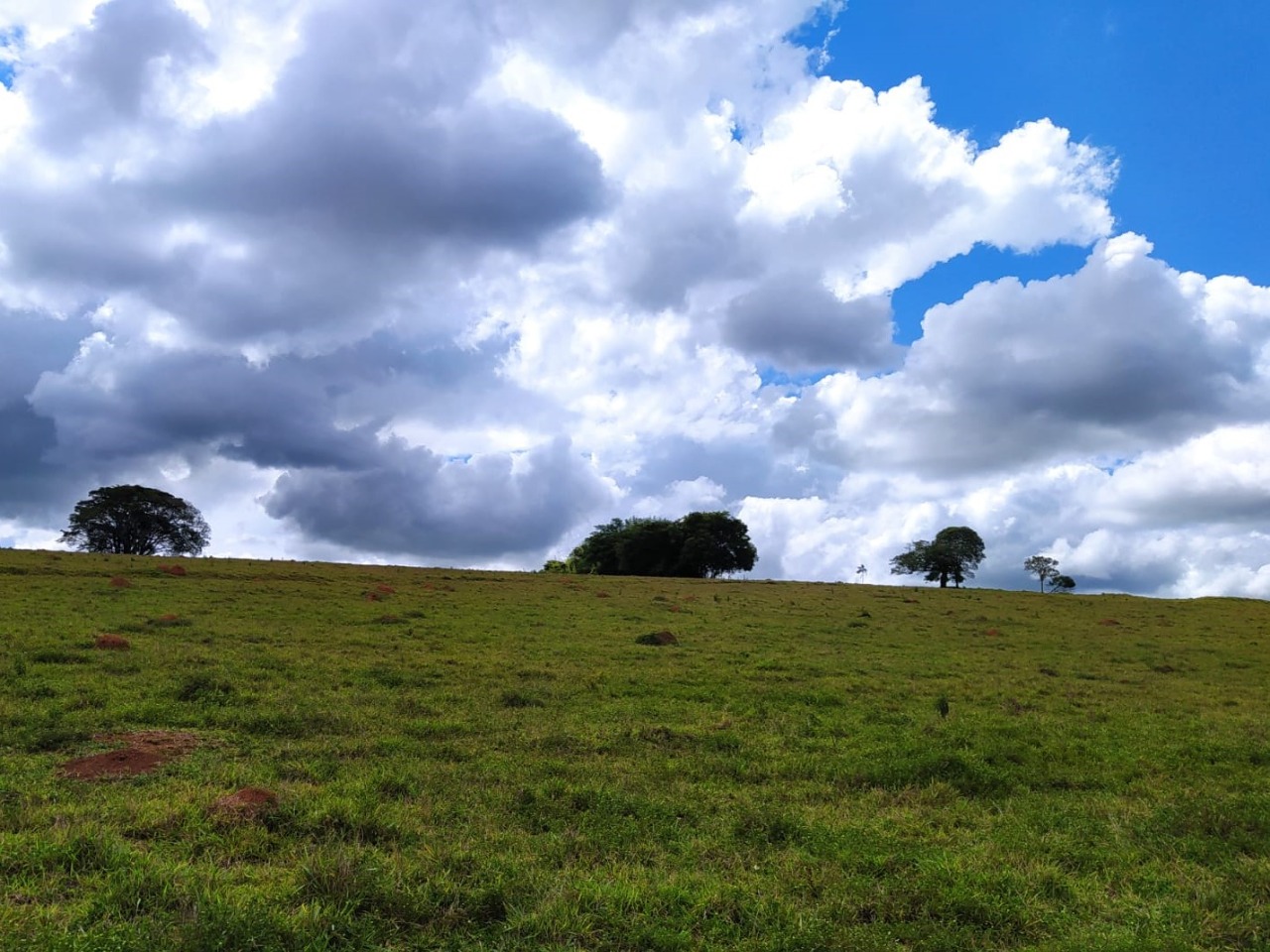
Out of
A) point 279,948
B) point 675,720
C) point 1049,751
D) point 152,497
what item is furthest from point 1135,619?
point 152,497

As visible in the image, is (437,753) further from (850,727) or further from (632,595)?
(632,595)

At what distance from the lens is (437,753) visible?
12703 millimetres

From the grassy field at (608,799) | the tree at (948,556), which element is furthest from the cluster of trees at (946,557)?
the grassy field at (608,799)

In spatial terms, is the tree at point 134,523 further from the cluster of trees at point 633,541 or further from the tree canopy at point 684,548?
the tree canopy at point 684,548

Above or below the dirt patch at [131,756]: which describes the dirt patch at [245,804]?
above

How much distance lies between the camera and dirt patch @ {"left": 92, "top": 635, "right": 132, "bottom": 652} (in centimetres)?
2053

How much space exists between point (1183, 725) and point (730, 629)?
1804 centimetres

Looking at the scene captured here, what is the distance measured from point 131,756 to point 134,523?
313ft

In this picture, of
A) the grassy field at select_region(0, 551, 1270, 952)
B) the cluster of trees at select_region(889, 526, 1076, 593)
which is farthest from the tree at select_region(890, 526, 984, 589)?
the grassy field at select_region(0, 551, 1270, 952)

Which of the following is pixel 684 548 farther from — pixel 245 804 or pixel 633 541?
pixel 245 804

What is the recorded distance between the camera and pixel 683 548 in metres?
97.2

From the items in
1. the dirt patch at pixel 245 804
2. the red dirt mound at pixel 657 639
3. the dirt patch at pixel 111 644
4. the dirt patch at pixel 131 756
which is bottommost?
the dirt patch at pixel 131 756

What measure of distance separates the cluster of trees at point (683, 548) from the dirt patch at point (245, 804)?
87121 mm

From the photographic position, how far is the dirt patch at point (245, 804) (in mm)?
8883
